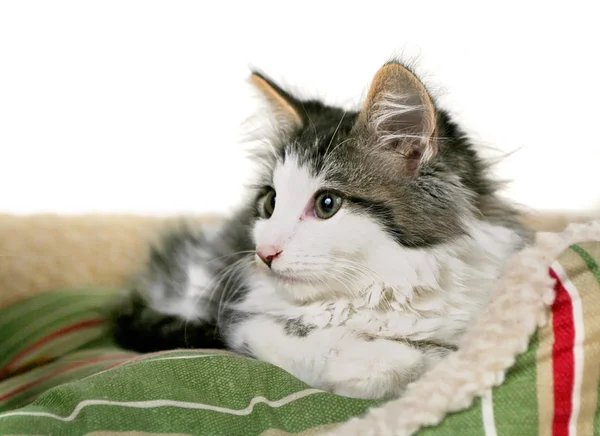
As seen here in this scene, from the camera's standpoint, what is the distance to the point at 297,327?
1.24m

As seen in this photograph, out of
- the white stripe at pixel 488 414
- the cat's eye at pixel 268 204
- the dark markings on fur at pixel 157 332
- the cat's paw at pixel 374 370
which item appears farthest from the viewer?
the dark markings on fur at pixel 157 332

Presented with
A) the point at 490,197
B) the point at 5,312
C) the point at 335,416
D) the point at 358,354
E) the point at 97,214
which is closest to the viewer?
the point at 335,416

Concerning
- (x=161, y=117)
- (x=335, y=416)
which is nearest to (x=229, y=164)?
(x=161, y=117)

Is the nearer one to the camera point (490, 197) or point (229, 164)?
point (490, 197)

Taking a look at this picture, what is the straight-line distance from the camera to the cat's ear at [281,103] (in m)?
1.39

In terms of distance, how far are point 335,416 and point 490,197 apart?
0.58 m

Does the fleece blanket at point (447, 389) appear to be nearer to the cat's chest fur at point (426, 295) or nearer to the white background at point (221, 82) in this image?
the cat's chest fur at point (426, 295)

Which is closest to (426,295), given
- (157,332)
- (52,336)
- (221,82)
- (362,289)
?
(362,289)

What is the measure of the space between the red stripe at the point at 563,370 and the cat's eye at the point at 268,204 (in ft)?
2.11

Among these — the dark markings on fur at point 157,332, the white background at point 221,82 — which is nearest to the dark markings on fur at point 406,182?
the dark markings on fur at point 157,332

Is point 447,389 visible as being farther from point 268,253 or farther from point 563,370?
point 268,253

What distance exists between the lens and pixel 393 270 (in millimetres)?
1126

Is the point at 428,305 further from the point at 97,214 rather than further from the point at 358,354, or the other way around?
the point at 97,214

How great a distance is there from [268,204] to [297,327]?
0.27 m
